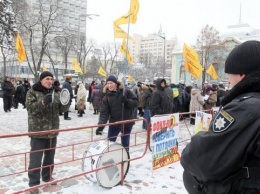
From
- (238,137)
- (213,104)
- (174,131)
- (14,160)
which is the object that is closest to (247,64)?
(238,137)

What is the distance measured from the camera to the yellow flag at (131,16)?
6777 millimetres

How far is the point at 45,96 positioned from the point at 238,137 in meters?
3.20

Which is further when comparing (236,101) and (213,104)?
(213,104)

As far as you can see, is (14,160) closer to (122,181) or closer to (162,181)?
(122,181)

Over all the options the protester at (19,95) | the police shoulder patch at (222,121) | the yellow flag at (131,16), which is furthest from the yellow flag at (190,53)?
the protester at (19,95)

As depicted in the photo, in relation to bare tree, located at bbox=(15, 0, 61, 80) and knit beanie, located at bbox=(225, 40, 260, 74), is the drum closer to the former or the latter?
knit beanie, located at bbox=(225, 40, 260, 74)

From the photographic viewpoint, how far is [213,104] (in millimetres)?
10625

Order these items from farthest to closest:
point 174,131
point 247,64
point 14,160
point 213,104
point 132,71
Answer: point 132,71 → point 213,104 → point 14,160 → point 174,131 → point 247,64

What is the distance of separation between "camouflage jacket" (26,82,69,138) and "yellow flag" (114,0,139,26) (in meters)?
3.23

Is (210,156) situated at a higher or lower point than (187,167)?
higher

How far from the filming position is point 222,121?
4.68ft

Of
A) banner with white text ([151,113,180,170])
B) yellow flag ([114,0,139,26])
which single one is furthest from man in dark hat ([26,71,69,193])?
yellow flag ([114,0,139,26])

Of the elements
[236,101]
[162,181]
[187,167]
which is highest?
[236,101]

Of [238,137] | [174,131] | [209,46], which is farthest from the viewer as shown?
[209,46]
